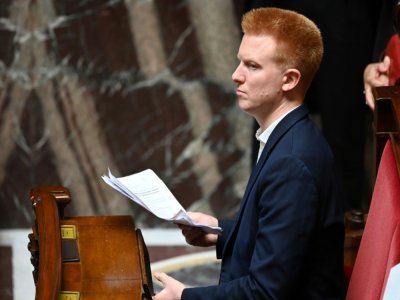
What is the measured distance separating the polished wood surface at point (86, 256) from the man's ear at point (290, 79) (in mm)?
490

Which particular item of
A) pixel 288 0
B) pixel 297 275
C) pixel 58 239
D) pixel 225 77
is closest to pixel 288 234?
pixel 297 275

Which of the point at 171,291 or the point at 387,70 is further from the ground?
the point at 387,70

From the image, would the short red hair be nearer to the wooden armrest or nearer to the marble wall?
the wooden armrest

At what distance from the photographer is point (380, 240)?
200 cm

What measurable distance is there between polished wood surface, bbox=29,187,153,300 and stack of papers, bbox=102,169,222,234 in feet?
0.24

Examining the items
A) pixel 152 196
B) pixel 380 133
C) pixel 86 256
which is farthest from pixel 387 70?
pixel 86 256

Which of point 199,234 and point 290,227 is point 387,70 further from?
point 290,227

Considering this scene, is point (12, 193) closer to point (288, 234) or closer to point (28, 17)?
point (28, 17)

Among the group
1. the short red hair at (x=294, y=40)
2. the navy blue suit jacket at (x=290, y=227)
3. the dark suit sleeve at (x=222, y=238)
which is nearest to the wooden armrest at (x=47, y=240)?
the navy blue suit jacket at (x=290, y=227)

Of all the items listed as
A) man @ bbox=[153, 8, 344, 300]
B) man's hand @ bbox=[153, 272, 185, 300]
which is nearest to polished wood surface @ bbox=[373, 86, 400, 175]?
man @ bbox=[153, 8, 344, 300]

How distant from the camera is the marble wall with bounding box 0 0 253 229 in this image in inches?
173

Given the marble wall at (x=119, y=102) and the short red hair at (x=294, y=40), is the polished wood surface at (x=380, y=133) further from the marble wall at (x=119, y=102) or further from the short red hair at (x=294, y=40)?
the marble wall at (x=119, y=102)

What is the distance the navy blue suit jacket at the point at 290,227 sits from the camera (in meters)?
2.05

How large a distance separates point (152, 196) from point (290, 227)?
0.46 m
